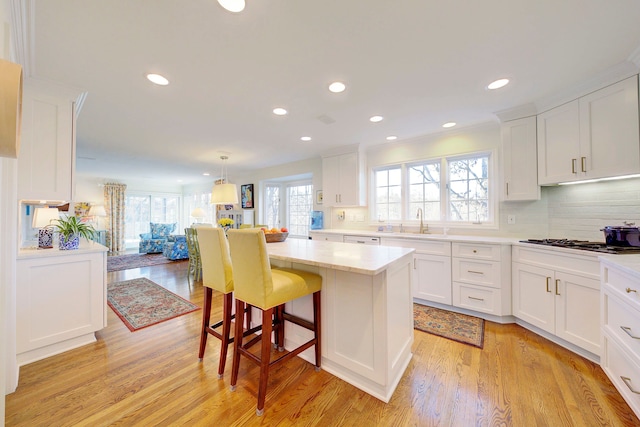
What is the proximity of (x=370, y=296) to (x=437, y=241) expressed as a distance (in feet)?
5.89

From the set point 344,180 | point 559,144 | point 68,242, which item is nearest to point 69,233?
point 68,242

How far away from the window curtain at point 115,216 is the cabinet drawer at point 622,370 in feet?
32.1

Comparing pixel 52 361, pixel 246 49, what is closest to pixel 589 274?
pixel 246 49

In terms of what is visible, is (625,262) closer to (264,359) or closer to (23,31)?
(264,359)

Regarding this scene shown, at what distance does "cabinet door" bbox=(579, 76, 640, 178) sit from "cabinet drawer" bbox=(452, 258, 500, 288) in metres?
1.18

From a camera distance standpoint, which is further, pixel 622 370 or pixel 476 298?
pixel 476 298

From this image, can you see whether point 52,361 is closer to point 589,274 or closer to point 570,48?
point 589,274

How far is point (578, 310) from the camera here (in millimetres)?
2041

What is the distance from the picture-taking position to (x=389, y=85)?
218 cm

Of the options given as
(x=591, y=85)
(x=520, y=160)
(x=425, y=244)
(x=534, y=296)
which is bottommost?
(x=534, y=296)

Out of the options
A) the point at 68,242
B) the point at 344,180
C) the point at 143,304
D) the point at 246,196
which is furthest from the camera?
the point at 246,196

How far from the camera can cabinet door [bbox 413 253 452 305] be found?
9.69ft

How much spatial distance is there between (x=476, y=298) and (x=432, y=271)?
522mm

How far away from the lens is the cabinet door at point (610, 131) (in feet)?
6.39
